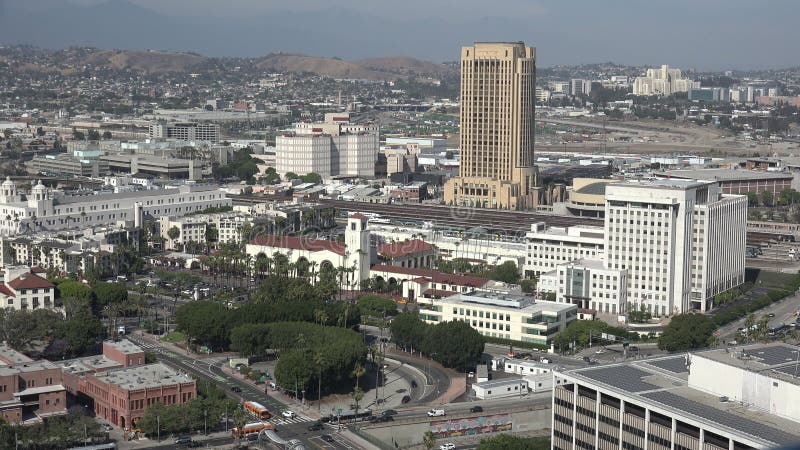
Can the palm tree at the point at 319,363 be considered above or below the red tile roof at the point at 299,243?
below

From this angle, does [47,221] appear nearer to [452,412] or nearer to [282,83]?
[452,412]

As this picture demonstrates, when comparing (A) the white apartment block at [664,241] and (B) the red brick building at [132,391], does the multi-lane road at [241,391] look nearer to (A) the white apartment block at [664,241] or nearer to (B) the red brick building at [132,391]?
(B) the red brick building at [132,391]

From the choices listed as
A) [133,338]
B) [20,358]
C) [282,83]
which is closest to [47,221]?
[133,338]

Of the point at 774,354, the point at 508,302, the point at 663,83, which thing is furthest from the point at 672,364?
the point at 663,83

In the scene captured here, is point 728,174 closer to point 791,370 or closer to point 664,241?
point 664,241

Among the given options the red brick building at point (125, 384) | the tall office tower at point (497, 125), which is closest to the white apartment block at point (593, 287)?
the red brick building at point (125, 384)

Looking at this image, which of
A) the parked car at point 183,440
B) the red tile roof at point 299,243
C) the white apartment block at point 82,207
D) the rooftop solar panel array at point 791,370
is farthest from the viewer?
the white apartment block at point 82,207

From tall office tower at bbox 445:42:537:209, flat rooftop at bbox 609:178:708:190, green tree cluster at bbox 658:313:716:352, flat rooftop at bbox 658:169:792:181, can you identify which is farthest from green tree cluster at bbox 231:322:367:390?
flat rooftop at bbox 658:169:792:181
